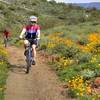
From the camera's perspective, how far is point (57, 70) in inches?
661

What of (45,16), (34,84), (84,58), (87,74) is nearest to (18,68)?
(84,58)

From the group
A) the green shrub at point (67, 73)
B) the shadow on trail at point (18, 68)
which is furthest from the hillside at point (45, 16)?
the green shrub at point (67, 73)

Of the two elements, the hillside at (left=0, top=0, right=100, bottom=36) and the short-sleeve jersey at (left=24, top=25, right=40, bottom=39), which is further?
the hillside at (left=0, top=0, right=100, bottom=36)

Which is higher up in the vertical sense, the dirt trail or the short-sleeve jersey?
the short-sleeve jersey

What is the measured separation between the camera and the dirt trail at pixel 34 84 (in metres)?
12.4

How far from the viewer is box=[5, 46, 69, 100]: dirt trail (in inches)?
487

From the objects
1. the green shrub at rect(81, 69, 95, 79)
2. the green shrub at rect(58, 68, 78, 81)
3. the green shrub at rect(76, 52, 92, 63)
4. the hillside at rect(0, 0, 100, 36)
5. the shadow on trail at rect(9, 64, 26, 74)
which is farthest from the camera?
the hillside at rect(0, 0, 100, 36)

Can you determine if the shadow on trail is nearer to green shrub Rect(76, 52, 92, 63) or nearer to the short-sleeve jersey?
the short-sleeve jersey

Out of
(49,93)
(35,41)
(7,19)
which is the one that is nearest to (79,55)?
(35,41)

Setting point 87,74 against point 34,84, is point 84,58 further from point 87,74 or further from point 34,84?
point 34,84

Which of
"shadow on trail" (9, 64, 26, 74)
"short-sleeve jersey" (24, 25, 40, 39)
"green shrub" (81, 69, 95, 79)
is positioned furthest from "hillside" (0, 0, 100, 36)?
"green shrub" (81, 69, 95, 79)

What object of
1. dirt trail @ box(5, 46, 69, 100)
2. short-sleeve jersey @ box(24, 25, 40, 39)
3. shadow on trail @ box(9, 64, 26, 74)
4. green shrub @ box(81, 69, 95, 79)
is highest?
short-sleeve jersey @ box(24, 25, 40, 39)

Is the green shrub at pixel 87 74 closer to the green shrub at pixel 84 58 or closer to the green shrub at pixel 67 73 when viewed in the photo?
the green shrub at pixel 67 73

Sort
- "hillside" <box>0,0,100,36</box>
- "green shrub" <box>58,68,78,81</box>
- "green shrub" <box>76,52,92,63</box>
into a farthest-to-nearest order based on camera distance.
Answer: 1. "hillside" <box>0,0,100,36</box>
2. "green shrub" <box>76,52,92,63</box>
3. "green shrub" <box>58,68,78,81</box>
